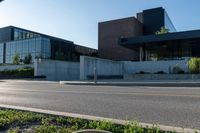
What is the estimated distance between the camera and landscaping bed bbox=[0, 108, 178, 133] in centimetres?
539

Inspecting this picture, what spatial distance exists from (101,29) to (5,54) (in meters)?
27.7

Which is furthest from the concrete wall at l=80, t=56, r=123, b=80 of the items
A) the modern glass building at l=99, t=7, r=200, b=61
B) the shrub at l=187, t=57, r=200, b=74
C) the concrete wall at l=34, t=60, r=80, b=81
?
the shrub at l=187, t=57, r=200, b=74

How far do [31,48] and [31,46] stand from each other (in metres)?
0.52

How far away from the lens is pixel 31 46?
72.4 metres

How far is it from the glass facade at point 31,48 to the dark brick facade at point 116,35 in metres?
14.0

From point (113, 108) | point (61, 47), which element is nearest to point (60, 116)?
point (113, 108)

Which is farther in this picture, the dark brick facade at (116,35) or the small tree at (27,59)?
the dark brick facade at (116,35)

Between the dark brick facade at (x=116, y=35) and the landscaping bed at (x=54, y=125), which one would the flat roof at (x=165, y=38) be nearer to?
the dark brick facade at (x=116, y=35)

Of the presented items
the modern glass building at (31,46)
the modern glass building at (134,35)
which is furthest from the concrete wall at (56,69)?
the modern glass building at (31,46)

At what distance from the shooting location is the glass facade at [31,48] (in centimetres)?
7106

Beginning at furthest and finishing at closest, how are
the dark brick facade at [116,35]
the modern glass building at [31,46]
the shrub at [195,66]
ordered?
1. the modern glass building at [31,46]
2. the dark brick facade at [116,35]
3. the shrub at [195,66]

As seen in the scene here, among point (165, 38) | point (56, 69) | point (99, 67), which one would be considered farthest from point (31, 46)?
point (165, 38)

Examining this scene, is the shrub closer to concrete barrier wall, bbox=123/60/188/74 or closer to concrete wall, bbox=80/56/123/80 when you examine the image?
concrete barrier wall, bbox=123/60/188/74

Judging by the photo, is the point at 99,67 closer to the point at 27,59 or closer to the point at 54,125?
the point at 27,59
